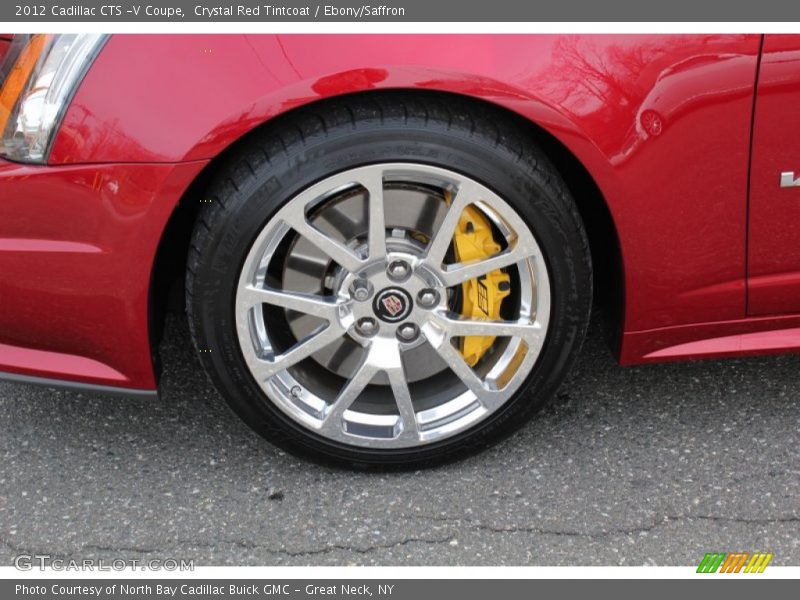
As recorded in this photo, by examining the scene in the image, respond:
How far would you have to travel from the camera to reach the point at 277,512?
2.52 meters

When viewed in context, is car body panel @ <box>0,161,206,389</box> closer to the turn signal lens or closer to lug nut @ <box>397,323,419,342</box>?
the turn signal lens

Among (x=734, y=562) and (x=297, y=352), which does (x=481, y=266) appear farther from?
(x=734, y=562)

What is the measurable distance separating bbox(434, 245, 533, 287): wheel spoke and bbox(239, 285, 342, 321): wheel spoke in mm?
253

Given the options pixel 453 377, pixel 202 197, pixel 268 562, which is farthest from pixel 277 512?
pixel 202 197

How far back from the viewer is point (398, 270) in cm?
242

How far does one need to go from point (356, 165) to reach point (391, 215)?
21cm

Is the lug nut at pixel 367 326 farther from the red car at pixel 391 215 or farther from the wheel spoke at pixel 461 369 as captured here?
the wheel spoke at pixel 461 369

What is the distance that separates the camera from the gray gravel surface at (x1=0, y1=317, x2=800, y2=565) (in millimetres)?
2412

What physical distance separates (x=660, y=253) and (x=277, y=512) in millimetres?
1039

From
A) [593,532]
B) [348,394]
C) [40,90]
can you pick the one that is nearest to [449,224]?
[348,394]

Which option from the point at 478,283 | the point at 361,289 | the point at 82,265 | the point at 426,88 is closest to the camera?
the point at 426,88

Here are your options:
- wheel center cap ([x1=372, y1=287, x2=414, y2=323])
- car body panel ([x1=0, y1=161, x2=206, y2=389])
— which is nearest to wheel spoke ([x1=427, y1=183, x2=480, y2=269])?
wheel center cap ([x1=372, y1=287, x2=414, y2=323])

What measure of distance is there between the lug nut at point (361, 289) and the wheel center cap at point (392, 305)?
2cm

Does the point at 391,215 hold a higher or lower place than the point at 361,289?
higher
